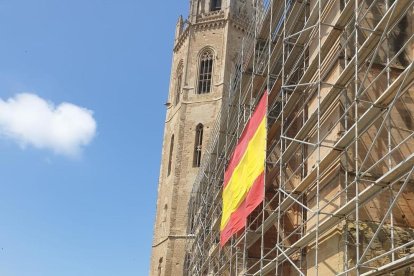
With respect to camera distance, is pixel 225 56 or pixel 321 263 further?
pixel 225 56

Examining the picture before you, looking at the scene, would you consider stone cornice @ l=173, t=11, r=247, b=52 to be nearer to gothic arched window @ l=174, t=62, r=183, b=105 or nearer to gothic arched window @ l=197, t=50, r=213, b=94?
gothic arched window @ l=197, t=50, r=213, b=94

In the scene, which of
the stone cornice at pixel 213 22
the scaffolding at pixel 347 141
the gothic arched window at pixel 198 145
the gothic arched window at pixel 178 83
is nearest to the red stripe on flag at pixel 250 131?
the scaffolding at pixel 347 141

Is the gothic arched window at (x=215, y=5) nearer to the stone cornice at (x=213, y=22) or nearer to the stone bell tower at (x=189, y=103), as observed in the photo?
the stone bell tower at (x=189, y=103)

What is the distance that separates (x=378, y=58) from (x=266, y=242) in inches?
236

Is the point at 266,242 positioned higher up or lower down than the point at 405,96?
lower down

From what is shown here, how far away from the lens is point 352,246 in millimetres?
8820

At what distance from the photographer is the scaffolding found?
8.01 metres

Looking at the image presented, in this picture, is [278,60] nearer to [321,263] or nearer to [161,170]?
[321,263]

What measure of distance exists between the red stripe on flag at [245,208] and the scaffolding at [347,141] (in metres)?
0.33

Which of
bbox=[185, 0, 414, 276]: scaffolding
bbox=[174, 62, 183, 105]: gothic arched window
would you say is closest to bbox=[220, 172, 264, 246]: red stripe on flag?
bbox=[185, 0, 414, 276]: scaffolding

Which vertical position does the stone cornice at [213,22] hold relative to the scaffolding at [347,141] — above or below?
above

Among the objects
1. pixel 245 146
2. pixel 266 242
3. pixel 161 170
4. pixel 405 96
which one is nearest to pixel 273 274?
pixel 266 242

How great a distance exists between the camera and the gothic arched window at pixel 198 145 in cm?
3325

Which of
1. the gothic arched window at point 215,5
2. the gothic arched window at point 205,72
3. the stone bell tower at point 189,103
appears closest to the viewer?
the stone bell tower at point 189,103
